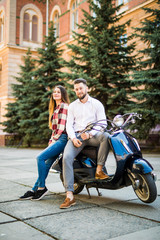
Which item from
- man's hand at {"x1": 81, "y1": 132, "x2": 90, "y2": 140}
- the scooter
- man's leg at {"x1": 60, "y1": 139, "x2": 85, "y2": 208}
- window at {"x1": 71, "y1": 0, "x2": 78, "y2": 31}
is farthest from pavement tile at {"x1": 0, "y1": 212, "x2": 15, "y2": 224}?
window at {"x1": 71, "y1": 0, "x2": 78, "y2": 31}

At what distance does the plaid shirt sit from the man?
0.76 feet

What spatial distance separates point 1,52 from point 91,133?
31.1 meters

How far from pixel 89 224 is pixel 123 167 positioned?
3.13ft

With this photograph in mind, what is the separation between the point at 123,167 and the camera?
377cm

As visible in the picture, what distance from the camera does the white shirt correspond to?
4.34 metres

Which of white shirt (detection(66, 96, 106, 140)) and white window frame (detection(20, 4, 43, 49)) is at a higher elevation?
white window frame (detection(20, 4, 43, 49))

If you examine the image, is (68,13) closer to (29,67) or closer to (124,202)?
(29,67)

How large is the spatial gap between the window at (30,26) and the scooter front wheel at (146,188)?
31.8 m

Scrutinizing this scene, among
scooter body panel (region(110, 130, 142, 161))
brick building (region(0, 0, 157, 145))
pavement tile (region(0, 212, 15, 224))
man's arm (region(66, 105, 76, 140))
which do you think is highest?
brick building (region(0, 0, 157, 145))

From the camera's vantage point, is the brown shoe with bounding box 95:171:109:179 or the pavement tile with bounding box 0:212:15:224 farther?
the brown shoe with bounding box 95:171:109:179

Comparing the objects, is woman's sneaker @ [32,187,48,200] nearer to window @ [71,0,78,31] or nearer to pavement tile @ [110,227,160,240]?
pavement tile @ [110,227,160,240]

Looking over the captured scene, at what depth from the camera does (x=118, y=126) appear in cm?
393

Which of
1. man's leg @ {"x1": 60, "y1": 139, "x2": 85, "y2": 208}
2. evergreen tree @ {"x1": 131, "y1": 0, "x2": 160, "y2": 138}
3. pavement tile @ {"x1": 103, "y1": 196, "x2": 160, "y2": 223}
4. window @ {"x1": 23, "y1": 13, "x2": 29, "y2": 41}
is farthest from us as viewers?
window @ {"x1": 23, "y1": 13, "x2": 29, "y2": 41}

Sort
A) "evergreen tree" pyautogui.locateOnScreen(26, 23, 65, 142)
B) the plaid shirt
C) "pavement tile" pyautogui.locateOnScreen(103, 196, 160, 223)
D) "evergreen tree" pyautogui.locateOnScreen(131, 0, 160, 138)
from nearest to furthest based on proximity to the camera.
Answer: "pavement tile" pyautogui.locateOnScreen(103, 196, 160, 223)
the plaid shirt
"evergreen tree" pyautogui.locateOnScreen(131, 0, 160, 138)
"evergreen tree" pyautogui.locateOnScreen(26, 23, 65, 142)
